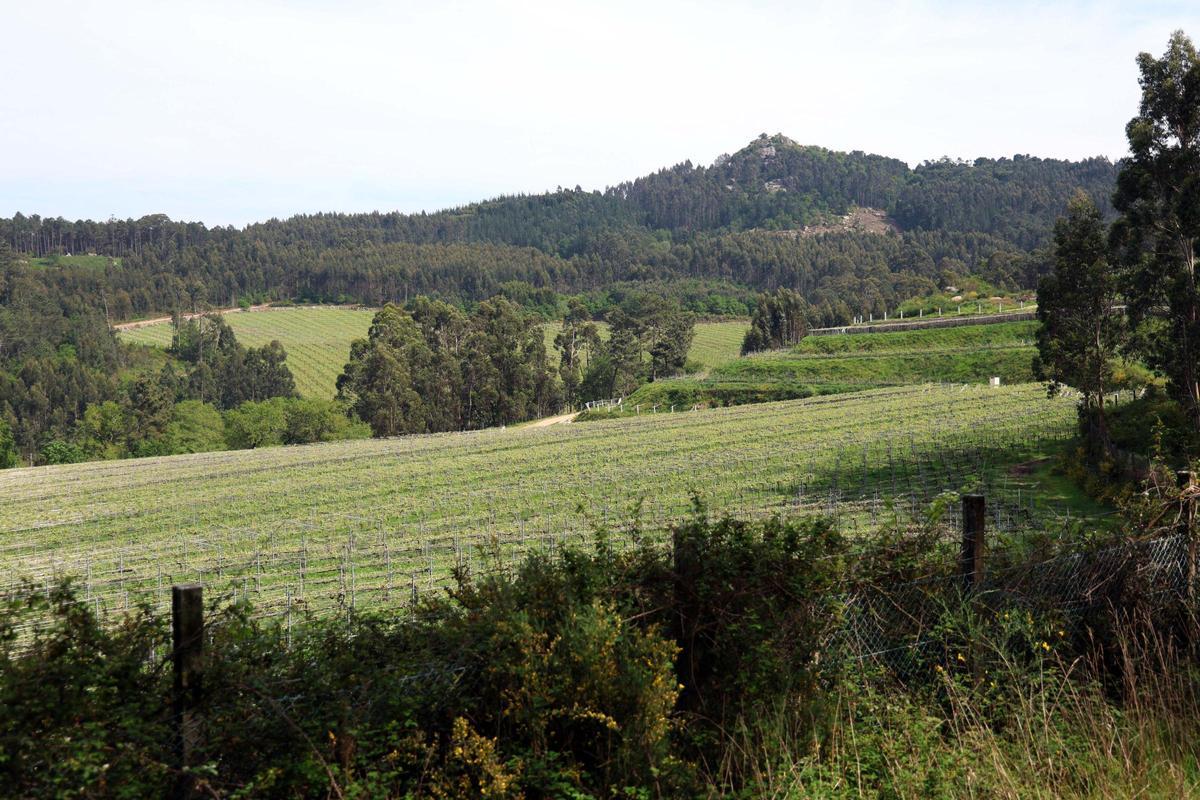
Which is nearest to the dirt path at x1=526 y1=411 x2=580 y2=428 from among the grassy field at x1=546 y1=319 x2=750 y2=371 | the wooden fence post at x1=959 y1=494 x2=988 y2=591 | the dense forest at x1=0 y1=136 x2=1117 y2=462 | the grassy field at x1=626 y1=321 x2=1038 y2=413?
the dense forest at x1=0 y1=136 x2=1117 y2=462

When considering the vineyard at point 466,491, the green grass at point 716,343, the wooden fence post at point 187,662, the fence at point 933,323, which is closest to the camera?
the wooden fence post at point 187,662

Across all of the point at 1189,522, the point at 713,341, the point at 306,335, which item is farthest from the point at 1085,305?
the point at 306,335

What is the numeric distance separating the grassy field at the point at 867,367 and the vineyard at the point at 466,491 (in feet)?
31.6

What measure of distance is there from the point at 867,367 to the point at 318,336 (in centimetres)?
8417

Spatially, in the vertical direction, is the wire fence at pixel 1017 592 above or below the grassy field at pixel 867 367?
above

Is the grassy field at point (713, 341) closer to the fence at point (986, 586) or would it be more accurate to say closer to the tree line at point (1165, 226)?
the tree line at point (1165, 226)

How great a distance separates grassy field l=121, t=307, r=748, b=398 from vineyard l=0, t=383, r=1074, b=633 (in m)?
50.4

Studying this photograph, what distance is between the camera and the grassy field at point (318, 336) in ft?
391

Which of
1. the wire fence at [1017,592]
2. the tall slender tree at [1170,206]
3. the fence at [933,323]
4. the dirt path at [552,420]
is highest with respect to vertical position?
the tall slender tree at [1170,206]

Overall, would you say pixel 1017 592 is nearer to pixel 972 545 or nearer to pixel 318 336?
pixel 972 545

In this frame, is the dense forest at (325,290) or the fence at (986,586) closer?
the fence at (986,586)

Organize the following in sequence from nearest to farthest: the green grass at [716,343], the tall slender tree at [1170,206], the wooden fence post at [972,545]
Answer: the wooden fence post at [972,545], the tall slender tree at [1170,206], the green grass at [716,343]

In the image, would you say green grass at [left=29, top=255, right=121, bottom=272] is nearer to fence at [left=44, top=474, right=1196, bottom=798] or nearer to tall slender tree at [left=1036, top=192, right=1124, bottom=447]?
tall slender tree at [left=1036, top=192, right=1124, bottom=447]

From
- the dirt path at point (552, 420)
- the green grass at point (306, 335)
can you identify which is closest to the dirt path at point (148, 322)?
the green grass at point (306, 335)
